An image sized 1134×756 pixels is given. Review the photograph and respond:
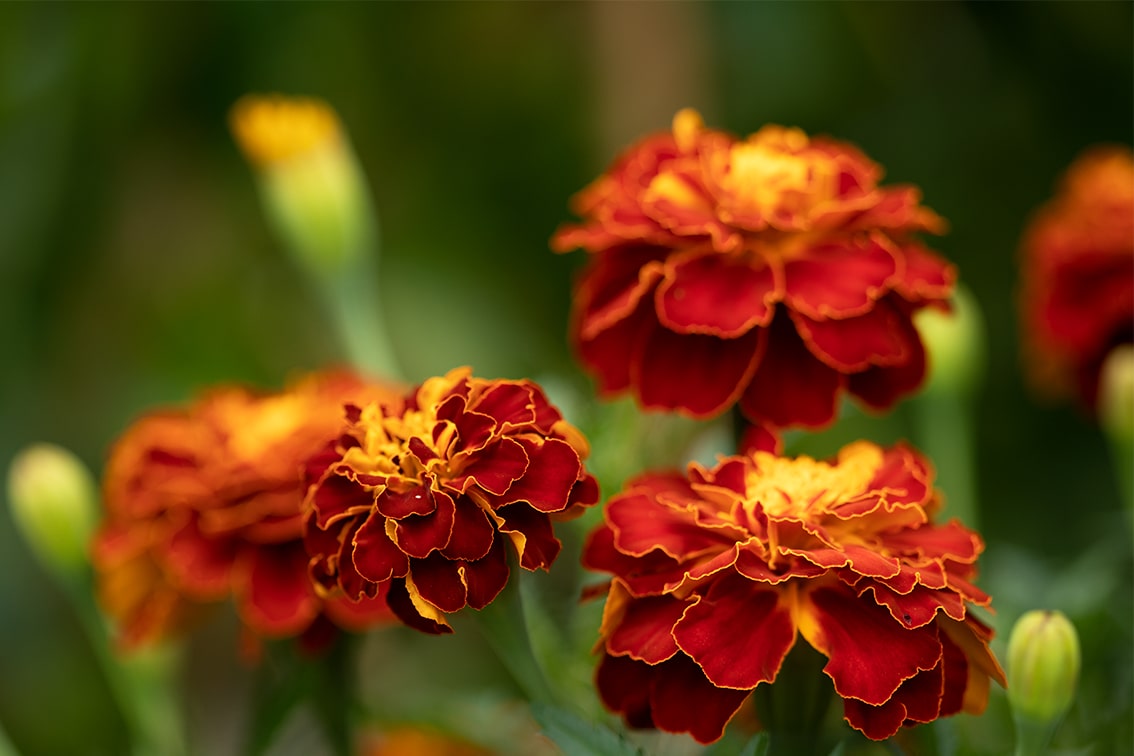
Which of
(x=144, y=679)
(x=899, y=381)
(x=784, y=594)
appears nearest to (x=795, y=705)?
(x=784, y=594)

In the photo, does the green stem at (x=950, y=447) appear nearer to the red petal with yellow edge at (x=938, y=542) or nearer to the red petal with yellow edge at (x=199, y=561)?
the red petal with yellow edge at (x=938, y=542)

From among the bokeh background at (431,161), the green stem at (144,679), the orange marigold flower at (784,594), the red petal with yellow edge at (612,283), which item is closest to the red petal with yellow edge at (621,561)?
the orange marigold flower at (784,594)

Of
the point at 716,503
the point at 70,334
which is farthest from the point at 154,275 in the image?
the point at 716,503

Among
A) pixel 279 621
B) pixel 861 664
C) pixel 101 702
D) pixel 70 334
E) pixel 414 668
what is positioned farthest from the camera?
pixel 70 334

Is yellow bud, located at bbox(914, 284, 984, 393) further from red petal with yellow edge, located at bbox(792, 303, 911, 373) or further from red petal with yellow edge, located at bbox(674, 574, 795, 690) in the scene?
red petal with yellow edge, located at bbox(674, 574, 795, 690)

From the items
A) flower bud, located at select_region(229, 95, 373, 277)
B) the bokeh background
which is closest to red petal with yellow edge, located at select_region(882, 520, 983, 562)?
flower bud, located at select_region(229, 95, 373, 277)

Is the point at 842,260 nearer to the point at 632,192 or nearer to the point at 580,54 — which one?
the point at 632,192
